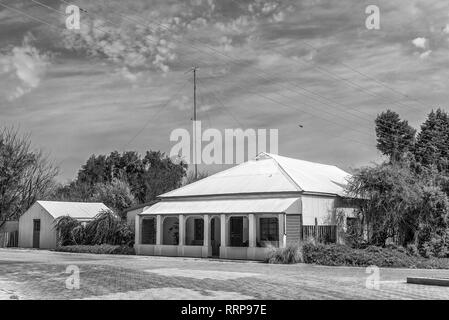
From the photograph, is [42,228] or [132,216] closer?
[132,216]

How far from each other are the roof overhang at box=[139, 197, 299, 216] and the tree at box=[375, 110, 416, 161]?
23342 mm

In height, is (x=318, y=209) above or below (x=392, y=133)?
below

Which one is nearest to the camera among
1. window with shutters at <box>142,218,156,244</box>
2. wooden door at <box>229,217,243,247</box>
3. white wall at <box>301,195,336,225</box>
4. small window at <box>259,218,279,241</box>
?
white wall at <box>301,195,336,225</box>

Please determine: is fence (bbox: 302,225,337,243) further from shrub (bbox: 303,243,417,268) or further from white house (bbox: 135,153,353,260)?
shrub (bbox: 303,243,417,268)

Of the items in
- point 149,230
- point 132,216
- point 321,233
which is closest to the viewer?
point 321,233

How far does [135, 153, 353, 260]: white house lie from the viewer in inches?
1130

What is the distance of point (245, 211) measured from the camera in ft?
94.9

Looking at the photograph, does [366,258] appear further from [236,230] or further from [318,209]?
[236,230]

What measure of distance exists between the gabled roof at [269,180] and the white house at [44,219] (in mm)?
9877

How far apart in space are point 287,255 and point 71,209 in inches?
872

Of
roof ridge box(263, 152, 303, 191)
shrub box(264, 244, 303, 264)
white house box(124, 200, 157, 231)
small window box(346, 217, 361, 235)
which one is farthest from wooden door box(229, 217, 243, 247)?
shrub box(264, 244, 303, 264)

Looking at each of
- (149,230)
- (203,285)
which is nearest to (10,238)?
(149,230)

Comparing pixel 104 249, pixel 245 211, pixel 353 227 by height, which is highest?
pixel 245 211
